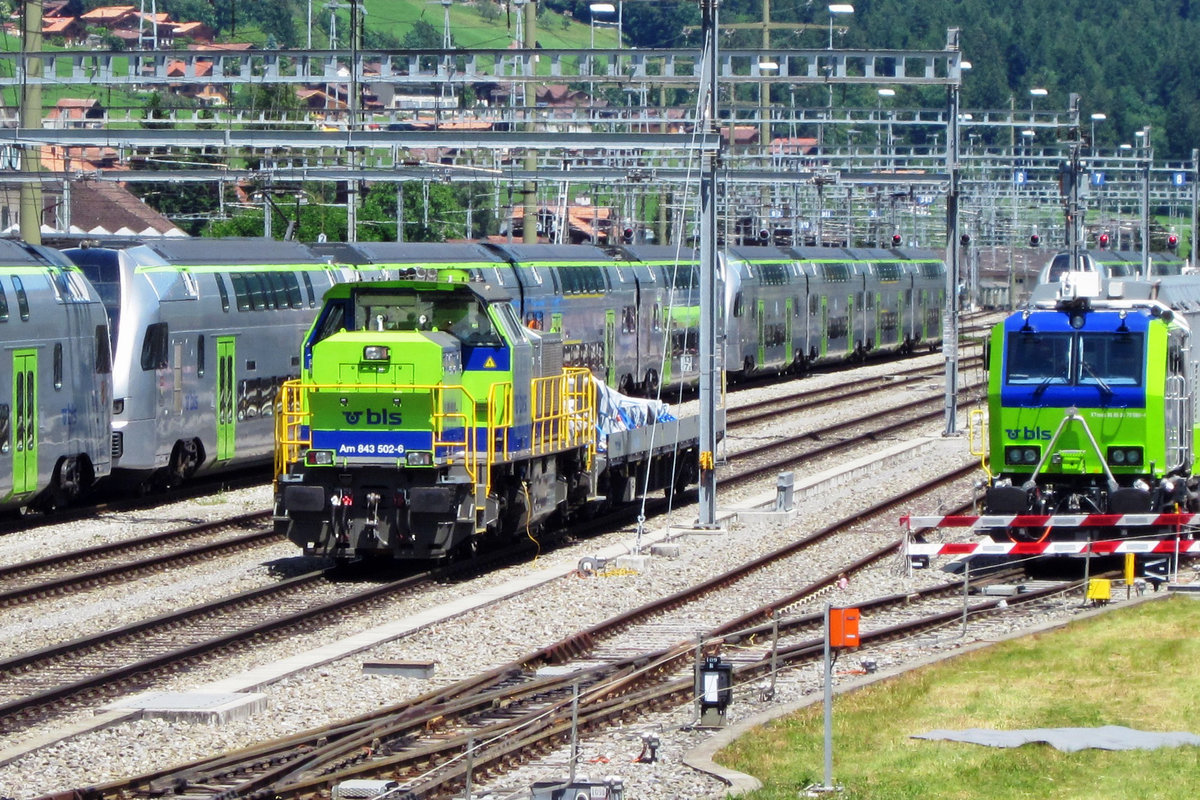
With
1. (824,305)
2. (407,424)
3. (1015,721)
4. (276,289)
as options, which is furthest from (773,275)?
(1015,721)

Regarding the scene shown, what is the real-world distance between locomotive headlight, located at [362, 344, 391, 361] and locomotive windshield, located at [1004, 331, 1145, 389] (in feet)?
22.4

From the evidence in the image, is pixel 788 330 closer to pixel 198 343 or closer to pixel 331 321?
pixel 198 343

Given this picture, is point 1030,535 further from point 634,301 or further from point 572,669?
point 634,301

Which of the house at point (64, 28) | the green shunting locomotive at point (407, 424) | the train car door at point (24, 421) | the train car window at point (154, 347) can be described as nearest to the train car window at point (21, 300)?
the train car door at point (24, 421)

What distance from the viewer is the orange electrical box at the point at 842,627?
11.7 m

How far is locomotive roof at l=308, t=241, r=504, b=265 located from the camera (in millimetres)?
31953

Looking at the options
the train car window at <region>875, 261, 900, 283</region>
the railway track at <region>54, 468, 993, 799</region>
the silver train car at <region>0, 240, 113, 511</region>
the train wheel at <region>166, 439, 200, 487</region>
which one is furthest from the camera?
the train car window at <region>875, 261, 900, 283</region>

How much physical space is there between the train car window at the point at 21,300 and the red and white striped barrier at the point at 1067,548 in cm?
1128

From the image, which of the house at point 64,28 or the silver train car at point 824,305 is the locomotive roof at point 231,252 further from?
the house at point 64,28

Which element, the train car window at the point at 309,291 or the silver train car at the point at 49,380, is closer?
the silver train car at the point at 49,380

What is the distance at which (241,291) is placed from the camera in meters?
28.2

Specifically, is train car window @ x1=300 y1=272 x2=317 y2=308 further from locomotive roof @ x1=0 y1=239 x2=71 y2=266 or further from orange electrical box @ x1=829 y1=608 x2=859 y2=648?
orange electrical box @ x1=829 y1=608 x2=859 y2=648

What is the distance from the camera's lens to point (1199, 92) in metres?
180

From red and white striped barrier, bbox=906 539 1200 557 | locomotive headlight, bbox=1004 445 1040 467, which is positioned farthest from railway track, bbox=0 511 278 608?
locomotive headlight, bbox=1004 445 1040 467
